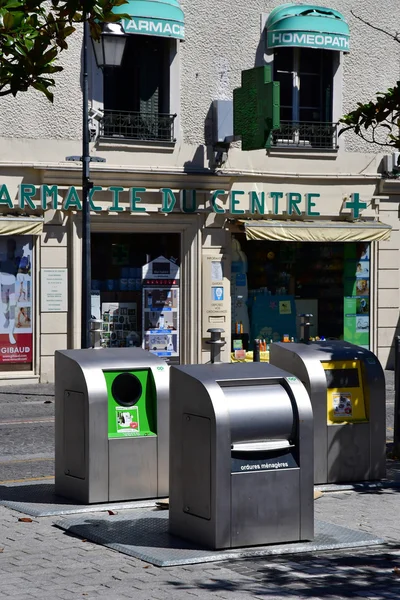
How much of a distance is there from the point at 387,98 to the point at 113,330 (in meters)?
9.89

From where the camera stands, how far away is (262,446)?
7.55 meters

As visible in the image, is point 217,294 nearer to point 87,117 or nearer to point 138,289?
point 138,289

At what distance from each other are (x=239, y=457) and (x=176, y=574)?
38.6 inches

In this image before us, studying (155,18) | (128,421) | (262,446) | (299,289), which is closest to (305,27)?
(155,18)

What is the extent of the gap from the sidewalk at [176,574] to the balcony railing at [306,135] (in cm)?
1391

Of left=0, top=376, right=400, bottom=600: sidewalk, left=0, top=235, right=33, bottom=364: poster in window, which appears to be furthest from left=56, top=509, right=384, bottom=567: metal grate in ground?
left=0, top=235, right=33, bottom=364: poster in window

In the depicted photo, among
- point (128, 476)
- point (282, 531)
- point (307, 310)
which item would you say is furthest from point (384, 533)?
point (307, 310)

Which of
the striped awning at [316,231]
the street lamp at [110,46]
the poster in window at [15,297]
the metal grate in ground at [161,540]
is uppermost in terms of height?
the street lamp at [110,46]

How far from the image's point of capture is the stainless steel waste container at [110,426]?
8773 millimetres

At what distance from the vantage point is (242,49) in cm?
2086

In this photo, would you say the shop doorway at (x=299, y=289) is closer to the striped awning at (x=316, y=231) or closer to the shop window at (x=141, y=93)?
the striped awning at (x=316, y=231)

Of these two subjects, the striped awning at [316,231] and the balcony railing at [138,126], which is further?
the striped awning at [316,231]

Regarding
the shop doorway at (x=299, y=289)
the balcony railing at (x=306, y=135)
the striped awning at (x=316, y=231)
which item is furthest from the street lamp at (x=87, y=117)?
the balcony railing at (x=306, y=135)

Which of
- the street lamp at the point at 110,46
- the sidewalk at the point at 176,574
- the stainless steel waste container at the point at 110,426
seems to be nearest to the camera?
the sidewalk at the point at 176,574
